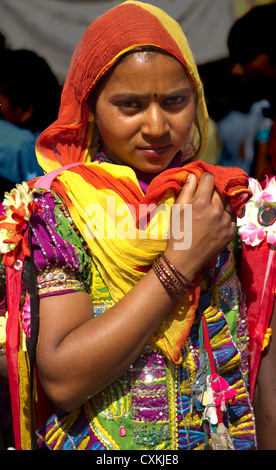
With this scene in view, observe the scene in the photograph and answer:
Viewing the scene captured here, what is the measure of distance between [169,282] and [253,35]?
1.74 m

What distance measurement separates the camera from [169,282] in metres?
1.43

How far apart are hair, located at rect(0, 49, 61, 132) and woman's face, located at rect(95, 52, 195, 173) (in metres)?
0.96

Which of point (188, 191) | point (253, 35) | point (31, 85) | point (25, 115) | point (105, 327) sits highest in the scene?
point (253, 35)

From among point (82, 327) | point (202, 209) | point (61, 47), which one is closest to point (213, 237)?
point (202, 209)

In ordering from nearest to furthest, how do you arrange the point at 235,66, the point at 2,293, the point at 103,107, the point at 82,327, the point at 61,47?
the point at 82,327
the point at 103,107
the point at 2,293
the point at 61,47
the point at 235,66

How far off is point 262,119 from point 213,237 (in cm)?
152

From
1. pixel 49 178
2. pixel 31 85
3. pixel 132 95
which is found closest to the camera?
pixel 132 95

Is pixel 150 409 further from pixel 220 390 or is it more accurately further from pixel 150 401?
pixel 220 390

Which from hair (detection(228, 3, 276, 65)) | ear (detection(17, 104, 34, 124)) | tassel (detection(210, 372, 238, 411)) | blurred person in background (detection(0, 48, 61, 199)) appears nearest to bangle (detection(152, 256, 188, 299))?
tassel (detection(210, 372, 238, 411))

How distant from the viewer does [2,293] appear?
176 centimetres

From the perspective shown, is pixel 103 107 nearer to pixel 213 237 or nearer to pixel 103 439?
pixel 213 237

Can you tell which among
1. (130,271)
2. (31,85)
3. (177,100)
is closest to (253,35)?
(31,85)

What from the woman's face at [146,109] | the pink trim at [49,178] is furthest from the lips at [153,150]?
the pink trim at [49,178]

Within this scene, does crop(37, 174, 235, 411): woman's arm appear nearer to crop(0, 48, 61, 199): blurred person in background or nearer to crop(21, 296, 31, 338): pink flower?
crop(21, 296, 31, 338): pink flower
